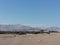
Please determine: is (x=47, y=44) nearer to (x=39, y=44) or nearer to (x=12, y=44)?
(x=39, y=44)

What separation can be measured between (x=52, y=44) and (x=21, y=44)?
8.02 feet

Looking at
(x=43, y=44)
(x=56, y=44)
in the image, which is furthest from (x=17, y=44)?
(x=56, y=44)

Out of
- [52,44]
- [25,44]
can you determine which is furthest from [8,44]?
[52,44]

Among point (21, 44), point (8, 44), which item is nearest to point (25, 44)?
point (21, 44)

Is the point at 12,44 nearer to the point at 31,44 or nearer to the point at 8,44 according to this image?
the point at 8,44

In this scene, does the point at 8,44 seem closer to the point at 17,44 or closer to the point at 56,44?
the point at 17,44

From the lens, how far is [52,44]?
13.0 m

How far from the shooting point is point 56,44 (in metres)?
13.0

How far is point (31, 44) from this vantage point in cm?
1299

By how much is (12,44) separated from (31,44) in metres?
1.49

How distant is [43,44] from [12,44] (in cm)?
241

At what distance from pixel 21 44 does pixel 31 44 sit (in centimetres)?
82

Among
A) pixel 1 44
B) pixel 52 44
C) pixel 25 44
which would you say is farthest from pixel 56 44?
pixel 1 44

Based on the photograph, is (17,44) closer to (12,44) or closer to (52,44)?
(12,44)
